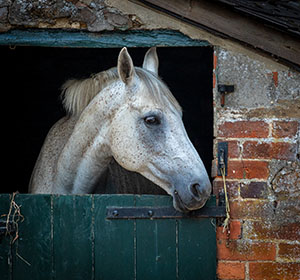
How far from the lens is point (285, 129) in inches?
89.0

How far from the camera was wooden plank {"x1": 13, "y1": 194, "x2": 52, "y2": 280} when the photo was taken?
231 cm

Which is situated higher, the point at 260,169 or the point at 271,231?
the point at 260,169

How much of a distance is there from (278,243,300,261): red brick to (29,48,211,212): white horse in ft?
1.86

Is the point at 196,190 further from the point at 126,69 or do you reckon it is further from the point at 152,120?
the point at 126,69

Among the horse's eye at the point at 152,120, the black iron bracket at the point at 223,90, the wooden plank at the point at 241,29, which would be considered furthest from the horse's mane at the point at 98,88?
the wooden plank at the point at 241,29

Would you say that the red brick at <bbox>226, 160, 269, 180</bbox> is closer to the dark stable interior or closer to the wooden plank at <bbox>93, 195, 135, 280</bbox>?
the wooden plank at <bbox>93, 195, 135, 280</bbox>

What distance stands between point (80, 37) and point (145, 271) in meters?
1.46

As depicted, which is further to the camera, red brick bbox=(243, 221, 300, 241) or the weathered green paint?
the weathered green paint

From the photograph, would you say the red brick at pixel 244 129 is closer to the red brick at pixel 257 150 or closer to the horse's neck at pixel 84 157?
the red brick at pixel 257 150

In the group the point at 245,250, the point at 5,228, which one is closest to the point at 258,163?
the point at 245,250

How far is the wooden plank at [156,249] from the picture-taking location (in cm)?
228

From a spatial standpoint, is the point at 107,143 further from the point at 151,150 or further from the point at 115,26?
the point at 115,26

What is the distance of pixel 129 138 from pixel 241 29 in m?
0.90

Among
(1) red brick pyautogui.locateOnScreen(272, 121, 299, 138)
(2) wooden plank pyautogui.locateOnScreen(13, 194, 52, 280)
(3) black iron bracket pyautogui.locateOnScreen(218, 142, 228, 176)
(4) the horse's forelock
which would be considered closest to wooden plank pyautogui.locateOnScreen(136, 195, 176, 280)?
(3) black iron bracket pyautogui.locateOnScreen(218, 142, 228, 176)
